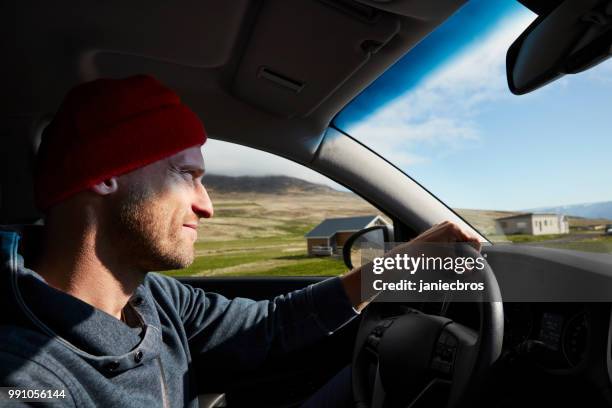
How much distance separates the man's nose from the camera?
138cm

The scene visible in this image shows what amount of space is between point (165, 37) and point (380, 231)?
116 cm

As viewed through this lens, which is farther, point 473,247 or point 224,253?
point 224,253

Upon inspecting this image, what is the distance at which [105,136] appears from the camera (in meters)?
1.23

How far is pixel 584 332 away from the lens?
1.29 metres

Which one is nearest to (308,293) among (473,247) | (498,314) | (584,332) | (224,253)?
(473,247)

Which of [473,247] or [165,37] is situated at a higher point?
[165,37]

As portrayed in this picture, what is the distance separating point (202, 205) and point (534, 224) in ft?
4.02

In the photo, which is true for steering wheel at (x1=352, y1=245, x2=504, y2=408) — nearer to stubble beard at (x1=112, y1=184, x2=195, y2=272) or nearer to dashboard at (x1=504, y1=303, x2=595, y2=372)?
dashboard at (x1=504, y1=303, x2=595, y2=372)

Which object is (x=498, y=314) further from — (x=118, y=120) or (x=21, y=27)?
(x=21, y=27)

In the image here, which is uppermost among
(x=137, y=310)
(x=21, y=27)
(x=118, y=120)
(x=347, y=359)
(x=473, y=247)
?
(x=21, y=27)

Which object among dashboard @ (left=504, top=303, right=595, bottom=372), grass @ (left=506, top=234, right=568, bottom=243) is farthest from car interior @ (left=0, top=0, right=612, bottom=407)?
grass @ (left=506, top=234, right=568, bottom=243)

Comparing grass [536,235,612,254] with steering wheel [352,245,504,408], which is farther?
grass [536,235,612,254]

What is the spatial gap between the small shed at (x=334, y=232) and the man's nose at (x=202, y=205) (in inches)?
41.8

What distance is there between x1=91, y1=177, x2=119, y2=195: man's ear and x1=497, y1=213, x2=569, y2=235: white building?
1374 millimetres
